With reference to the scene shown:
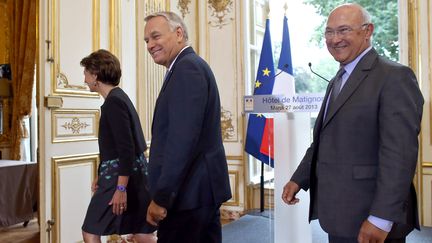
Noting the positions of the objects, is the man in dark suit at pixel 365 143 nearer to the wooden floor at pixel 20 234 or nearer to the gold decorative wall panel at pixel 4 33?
the wooden floor at pixel 20 234

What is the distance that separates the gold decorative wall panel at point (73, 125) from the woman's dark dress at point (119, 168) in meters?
0.95

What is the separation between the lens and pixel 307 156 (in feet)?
5.59

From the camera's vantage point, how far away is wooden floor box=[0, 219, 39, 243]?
388 cm

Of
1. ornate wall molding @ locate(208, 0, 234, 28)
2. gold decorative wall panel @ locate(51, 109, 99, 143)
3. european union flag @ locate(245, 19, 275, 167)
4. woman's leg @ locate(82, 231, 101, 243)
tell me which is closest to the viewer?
woman's leg @ locate(82, 231, 101, 243)

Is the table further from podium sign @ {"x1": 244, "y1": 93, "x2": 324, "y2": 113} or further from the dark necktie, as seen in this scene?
the dark necktie

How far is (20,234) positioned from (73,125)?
65.3 inches

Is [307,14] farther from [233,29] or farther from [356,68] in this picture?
[356,68]

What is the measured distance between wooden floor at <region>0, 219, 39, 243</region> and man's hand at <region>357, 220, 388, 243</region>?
3.37m

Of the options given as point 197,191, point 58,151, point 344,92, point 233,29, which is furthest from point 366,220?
point 233,29

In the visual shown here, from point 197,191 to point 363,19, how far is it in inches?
31.5

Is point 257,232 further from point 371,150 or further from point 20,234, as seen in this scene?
point 371,150

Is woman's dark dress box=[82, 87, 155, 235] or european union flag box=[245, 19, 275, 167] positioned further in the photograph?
european union flag box=[245, 19, 275, 167]

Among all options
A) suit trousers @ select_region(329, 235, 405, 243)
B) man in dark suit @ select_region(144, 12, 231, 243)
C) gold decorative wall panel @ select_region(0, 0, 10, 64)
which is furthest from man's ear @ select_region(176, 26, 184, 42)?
gold decorative wall panel @ select_region(0, 0, 10, 64)

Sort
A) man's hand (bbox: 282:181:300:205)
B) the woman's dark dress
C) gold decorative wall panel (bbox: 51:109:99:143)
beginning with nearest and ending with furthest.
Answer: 1. man's hand (bbox: 282:181:300:205)
2. the woman's dark dress
3. gold decorative wall panel (bbox: 51:109:99:143)
